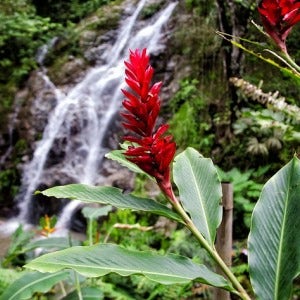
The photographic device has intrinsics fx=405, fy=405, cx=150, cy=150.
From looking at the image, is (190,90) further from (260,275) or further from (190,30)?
(260,275)

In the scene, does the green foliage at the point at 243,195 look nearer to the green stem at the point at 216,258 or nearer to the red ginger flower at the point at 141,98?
the green stem at the point at 216,258

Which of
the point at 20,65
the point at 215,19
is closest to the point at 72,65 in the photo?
the point at 20,65

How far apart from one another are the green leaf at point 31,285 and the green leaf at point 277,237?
1.40m

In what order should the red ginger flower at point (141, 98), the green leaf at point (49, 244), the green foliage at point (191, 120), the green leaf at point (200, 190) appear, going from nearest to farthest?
the red ginger flower at point (141, 98)
the green leaf at point (200, 190)
the green leaf at point (49, 244)
the green foliage at point (191, 120)

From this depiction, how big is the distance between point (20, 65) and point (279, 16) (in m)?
8.91

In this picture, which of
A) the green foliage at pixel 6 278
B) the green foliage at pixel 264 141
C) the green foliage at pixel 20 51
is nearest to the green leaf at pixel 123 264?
the green foliage at pixel 6 278

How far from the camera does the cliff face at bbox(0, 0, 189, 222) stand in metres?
6.88

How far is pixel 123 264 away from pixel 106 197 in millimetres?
139

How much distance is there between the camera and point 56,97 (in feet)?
25.7

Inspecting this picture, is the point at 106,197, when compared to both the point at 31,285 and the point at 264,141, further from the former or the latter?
the point at 264,141

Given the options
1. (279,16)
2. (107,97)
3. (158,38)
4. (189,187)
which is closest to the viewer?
(279,16)

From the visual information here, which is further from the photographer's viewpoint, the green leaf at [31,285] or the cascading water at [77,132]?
the cascading water at [77,132]

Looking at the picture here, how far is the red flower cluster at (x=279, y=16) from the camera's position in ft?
2.19

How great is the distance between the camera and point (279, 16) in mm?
674
